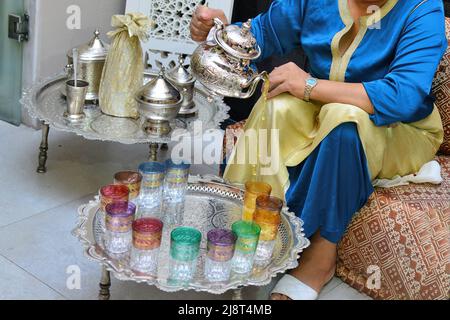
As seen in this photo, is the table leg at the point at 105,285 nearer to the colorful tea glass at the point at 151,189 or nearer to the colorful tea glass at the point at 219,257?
the colorful tea glass at the point at 151,189

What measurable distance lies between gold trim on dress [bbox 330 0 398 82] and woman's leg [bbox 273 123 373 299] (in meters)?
0.23

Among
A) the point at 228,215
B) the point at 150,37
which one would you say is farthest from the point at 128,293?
the point at 150,37

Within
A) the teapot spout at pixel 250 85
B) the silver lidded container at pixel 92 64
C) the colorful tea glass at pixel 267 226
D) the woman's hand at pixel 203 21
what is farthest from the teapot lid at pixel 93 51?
the colorful tea glass at pixel 267 226

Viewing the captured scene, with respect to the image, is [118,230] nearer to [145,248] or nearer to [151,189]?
[145,248]

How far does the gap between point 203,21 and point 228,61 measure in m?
0.34

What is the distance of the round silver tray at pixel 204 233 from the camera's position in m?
1.37

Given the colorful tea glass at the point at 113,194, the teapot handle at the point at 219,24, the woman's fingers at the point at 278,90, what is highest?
the teapot handle at the point at 219,24

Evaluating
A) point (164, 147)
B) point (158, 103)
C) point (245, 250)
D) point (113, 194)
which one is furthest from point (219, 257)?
point (164, 147)

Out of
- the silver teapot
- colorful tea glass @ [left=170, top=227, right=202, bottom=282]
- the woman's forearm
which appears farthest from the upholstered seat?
colorful tea glass @ [left=170, top=227, right=202, bottom=282]

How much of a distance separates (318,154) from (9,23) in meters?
1.35

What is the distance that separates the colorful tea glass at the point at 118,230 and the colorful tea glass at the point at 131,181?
114 mm

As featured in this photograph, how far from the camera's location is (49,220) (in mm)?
1997

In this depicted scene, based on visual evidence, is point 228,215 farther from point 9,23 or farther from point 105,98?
point 9,23

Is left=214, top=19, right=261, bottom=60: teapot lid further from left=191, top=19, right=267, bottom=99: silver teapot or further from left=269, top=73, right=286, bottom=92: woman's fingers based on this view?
left=269, top=73, right=286, bottom=92: woman's fingers
